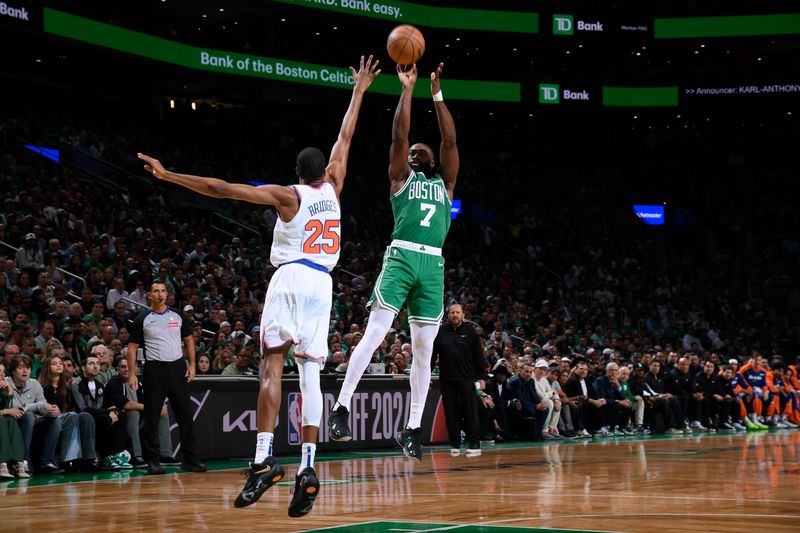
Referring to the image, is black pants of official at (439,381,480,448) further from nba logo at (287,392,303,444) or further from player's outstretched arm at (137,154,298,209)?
player's outstretched arm at (137,154,298,209)

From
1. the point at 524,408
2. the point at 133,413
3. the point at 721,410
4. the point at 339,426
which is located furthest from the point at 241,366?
the point at 721,410

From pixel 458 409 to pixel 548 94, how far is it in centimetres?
2041

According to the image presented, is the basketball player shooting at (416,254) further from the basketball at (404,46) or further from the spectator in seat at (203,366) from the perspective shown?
the spectator in seat at (203,366)

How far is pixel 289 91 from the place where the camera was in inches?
1255

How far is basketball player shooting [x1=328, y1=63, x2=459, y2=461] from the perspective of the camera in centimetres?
831

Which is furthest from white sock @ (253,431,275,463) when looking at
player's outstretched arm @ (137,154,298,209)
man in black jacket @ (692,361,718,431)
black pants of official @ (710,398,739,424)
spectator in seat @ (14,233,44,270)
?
black pants of official @ (710,398,739,424)

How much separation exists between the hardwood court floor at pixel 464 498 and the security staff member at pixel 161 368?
515 millimetres

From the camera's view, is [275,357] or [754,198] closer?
[275,357]

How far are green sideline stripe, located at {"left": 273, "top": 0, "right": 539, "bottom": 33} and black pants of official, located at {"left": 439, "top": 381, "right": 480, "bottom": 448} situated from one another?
55.2 ft

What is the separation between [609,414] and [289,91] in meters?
16.1

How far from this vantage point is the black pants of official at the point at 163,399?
11.7 meters

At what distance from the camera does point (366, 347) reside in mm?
8227

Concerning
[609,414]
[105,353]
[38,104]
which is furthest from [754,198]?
[105,353]

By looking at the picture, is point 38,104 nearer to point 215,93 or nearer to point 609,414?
point 215,93
